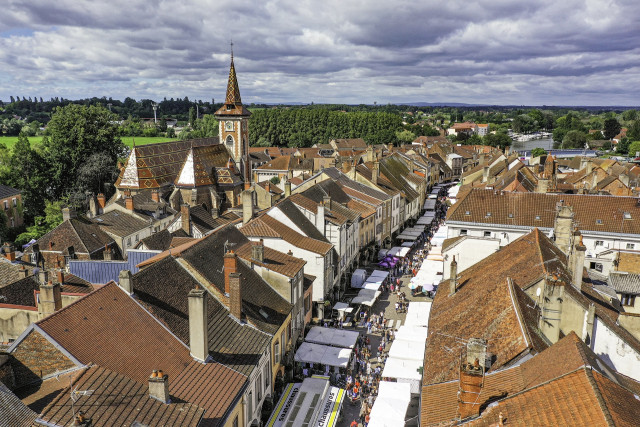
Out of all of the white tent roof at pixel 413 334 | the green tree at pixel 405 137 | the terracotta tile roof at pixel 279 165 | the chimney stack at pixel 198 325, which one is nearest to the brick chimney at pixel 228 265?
the chimney stack at pixel 198 325

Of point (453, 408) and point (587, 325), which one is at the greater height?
point (587, 325)

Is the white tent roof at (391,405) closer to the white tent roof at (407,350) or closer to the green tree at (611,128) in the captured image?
the white tent roof at (407,350)

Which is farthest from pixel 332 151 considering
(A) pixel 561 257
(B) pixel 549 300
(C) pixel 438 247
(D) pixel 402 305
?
(B) pixel 549 300

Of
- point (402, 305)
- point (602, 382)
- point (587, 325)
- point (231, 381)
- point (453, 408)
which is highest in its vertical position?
point (602, 382)

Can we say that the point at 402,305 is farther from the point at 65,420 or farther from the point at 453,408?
the point at 65,420

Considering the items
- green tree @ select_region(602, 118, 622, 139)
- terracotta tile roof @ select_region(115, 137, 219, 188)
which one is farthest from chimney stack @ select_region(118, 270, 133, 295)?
green tree @ select_region(602, 118, 622, 139)

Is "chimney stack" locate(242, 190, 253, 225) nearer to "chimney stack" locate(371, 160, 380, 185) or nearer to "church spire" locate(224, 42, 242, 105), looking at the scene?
"chimney stack" locate(371, 160, 380, 185)

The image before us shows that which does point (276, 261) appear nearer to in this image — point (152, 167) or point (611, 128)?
point (152, 167)
